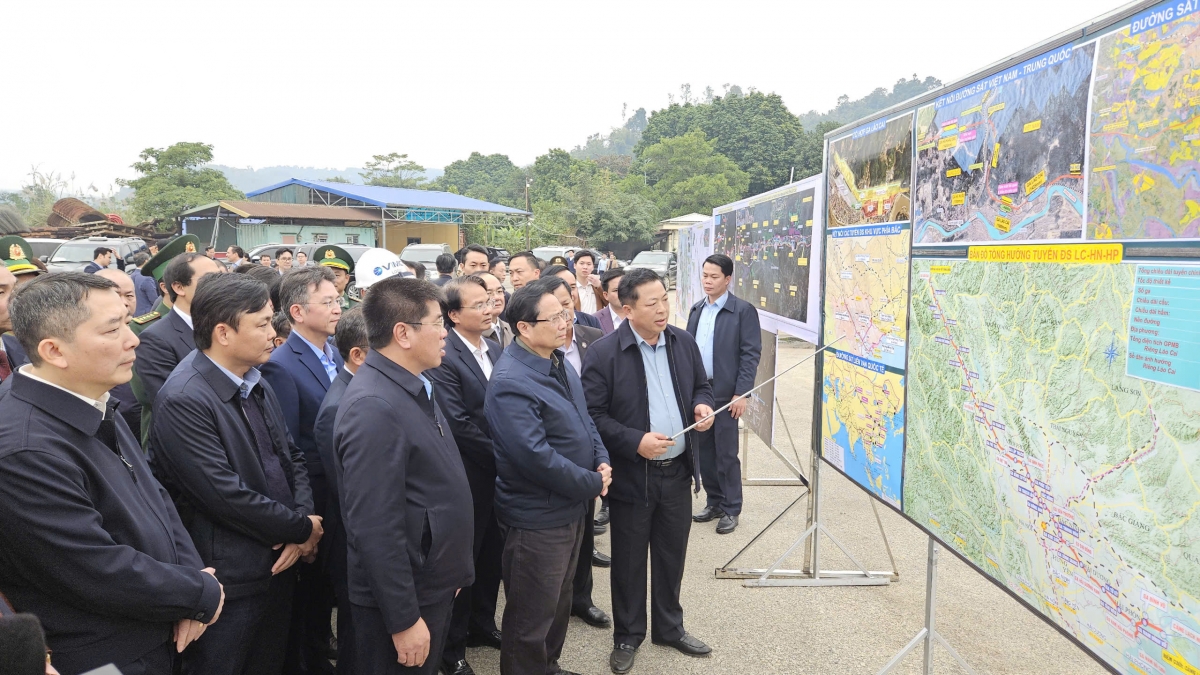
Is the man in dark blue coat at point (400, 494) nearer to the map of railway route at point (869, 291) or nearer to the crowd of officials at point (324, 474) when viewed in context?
the crowd of officials at point (324, 474)

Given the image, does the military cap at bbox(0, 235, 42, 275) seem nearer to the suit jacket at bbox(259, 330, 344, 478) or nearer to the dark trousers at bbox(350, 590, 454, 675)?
the suit jacket at bbox(259, 330, 344, 478)

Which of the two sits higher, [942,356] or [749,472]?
[942,356]

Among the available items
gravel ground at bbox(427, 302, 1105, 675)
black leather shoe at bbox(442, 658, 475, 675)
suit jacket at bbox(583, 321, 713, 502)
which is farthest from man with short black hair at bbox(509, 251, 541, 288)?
black leather shoe at bbox(442, 658, 475, 675)

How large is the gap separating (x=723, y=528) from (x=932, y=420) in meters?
2.69

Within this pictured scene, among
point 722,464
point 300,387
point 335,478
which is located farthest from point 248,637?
point 722,464

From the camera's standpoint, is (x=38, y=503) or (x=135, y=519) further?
(x=135, y=519)

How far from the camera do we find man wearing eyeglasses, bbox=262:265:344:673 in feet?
10.2

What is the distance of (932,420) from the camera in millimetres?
2660

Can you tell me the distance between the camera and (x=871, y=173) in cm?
316

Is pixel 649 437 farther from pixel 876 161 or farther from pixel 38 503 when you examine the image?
pixel 38 503

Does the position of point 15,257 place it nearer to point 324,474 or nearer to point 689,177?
point 324,474

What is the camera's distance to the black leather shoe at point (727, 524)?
5102 mm

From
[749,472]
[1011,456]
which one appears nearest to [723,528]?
[749,472]

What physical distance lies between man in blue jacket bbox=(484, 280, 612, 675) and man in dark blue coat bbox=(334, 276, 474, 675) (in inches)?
13.8
